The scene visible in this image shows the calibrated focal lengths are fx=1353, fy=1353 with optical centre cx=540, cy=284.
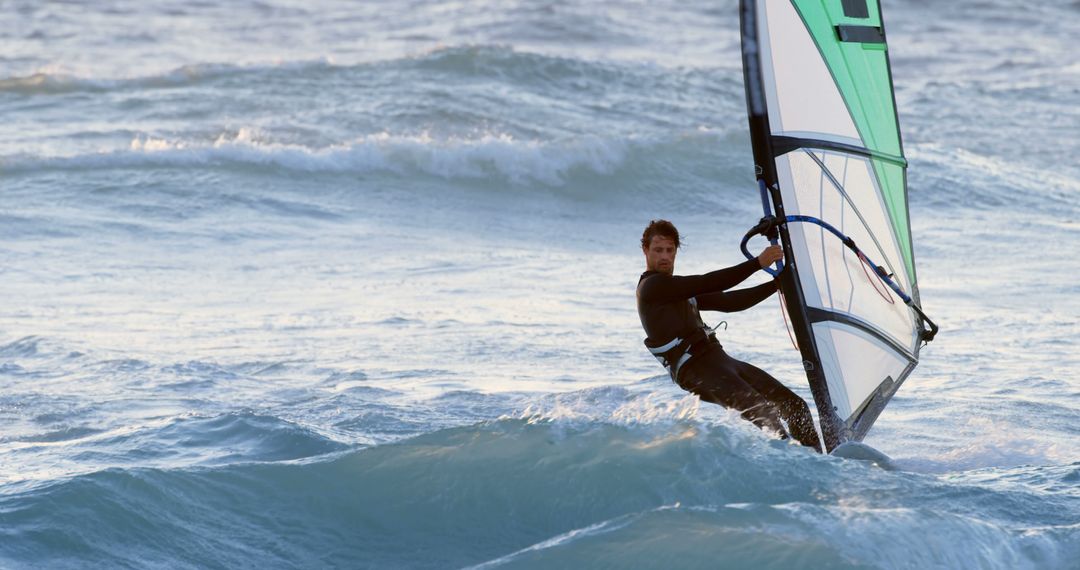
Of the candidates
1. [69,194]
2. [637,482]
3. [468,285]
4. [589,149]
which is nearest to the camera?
[637,482]

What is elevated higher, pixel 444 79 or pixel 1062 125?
pixel 444 79

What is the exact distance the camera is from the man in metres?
5.37

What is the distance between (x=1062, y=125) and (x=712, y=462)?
51.2ft

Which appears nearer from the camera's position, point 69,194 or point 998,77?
point 69,194

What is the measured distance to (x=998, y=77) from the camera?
23.1m

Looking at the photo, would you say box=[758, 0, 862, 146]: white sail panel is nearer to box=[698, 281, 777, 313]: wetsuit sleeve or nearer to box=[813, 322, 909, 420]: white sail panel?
box=[698, 281, 777, 313]: wetsuit sleeve

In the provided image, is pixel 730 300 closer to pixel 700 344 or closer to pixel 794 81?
pixel 700 344

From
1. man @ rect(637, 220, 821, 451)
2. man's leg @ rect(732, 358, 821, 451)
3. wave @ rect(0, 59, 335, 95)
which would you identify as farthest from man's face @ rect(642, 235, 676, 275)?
wave @ rect(0, 59, 335, 95)

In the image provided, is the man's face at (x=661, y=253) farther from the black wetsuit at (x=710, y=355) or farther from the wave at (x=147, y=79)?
the wave at (x=147, y=79)

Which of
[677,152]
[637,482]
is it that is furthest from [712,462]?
[677,152]

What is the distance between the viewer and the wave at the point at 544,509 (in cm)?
477

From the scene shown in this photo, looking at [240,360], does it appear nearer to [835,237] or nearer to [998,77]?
[835,237]

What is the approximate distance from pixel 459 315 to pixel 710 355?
430 cm

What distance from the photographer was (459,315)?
9609 mm
